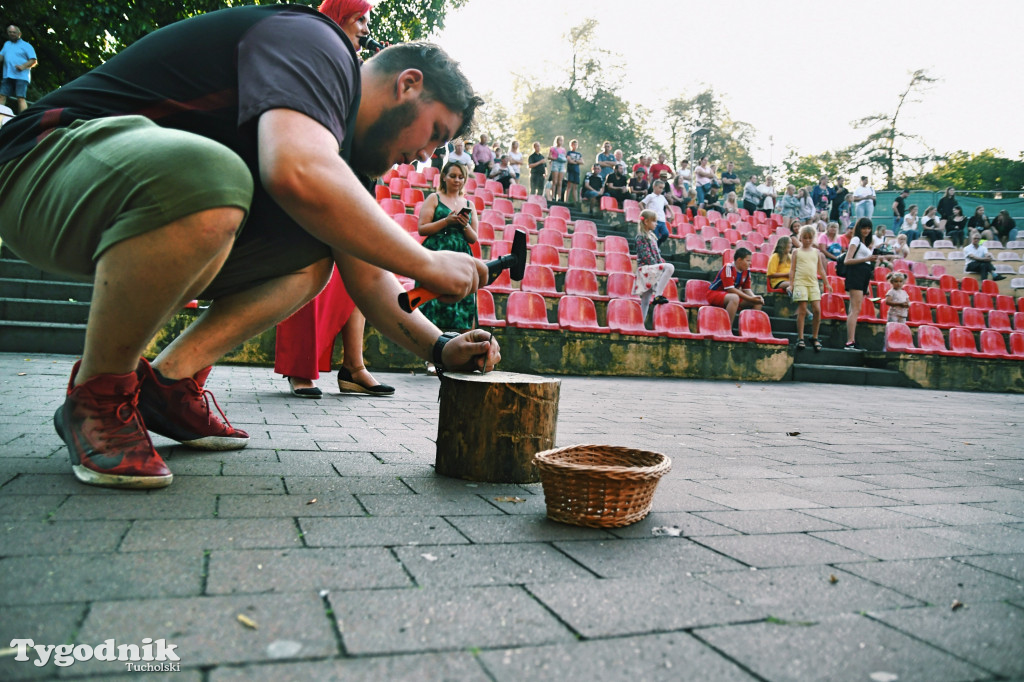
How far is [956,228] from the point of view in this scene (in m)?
18.6

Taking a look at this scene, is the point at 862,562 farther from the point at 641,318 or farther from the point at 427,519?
the point at 641,318

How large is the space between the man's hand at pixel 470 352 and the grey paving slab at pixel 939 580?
1.20 meters

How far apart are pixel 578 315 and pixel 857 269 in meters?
4.71

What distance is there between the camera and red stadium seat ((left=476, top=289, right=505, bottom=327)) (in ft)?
23.8

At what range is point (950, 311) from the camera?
39.7ft

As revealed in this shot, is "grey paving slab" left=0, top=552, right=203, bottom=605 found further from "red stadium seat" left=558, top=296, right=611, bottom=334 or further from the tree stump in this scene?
"red stadium seat" left=558, top=296, right=611, bottom=334

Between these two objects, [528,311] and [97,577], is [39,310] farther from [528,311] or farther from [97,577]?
[97,577]

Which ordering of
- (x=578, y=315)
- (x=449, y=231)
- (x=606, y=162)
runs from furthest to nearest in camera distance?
(x=606, y=162) → (x=578, y=315) → (x=449, y=231)

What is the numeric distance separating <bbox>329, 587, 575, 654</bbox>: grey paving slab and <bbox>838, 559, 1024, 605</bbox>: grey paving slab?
0.78 metres

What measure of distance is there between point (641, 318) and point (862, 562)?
6.96 meters

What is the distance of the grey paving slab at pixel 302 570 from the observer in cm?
114

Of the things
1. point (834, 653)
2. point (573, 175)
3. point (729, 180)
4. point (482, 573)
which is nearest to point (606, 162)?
point (573, 175)

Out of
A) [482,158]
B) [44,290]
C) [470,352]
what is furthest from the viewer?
[482,158]

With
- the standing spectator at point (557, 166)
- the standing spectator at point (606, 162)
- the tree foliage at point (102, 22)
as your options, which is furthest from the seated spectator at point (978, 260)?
the tree foliage at point (102, 22)
